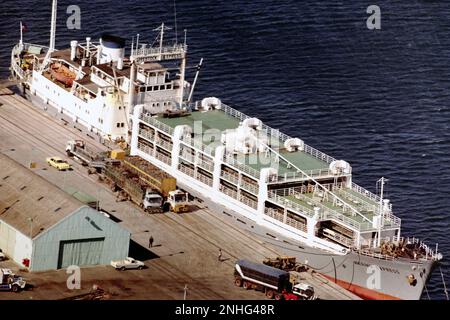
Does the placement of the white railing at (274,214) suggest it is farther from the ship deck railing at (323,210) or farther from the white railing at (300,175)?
the white railing at (300,175)

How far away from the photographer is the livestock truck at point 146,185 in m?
172

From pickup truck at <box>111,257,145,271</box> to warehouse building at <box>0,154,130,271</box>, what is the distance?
3.19 ft

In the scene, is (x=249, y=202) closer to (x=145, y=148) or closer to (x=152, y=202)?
(x=152, y=202)

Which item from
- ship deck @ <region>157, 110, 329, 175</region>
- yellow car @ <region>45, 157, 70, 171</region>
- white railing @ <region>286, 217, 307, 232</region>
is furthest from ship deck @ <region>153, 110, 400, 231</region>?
yellow car @ <region>45, 157, 70, 171</region>

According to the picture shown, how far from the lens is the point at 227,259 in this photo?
6344 inches

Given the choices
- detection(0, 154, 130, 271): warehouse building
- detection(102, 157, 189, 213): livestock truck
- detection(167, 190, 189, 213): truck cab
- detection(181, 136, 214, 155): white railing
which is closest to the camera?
detection(0, 154, 130, 271): warehouse building

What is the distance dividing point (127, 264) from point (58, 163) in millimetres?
30031

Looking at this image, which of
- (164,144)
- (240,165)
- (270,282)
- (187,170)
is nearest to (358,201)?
(240,165)

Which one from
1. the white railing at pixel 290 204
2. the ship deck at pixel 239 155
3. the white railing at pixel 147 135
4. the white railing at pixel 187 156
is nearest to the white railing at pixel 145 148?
the white railing at pixel 147 135

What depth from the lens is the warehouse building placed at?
153250mm

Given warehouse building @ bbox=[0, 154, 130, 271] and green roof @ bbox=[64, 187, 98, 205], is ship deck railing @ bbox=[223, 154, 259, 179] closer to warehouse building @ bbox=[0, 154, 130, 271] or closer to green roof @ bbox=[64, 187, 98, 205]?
green roof @ bbox=[64, 187, 98, 205]

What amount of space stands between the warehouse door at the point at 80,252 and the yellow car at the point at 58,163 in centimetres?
2757
